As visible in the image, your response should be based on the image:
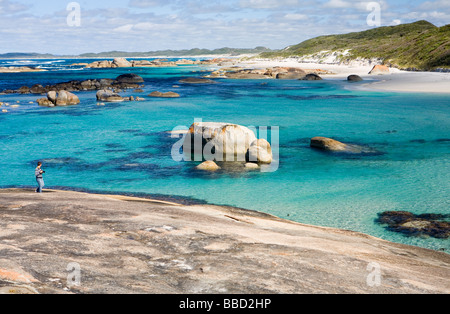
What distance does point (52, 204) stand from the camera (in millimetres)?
12773

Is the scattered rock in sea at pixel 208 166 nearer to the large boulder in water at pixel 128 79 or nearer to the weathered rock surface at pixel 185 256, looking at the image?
the weathered rock surface at pixel 185 256

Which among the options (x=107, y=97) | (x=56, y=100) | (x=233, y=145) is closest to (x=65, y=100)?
(x=56, y=100)

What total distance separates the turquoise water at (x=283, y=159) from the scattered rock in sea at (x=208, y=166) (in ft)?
2.15

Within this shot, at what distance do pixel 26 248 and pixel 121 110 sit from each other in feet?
141

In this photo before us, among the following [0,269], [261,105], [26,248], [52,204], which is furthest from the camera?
[261,105]

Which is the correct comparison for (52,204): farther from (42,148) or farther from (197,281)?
(42,148)

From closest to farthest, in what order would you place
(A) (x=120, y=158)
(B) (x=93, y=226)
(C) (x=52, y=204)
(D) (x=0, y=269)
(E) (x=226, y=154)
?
(D) (x=0, y=269), (B) (x=93, y=226), (C) (x=52, y=204), (E) (x=226, y=154), (A) (x=120, y=158)

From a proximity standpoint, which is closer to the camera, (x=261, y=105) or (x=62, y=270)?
(x=62, y=270)

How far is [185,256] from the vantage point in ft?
29.0

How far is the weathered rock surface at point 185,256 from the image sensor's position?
7.26 metres

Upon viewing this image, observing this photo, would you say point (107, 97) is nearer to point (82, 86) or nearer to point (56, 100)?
point (56, 100)

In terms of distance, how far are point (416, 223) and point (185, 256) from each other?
34.2ft
